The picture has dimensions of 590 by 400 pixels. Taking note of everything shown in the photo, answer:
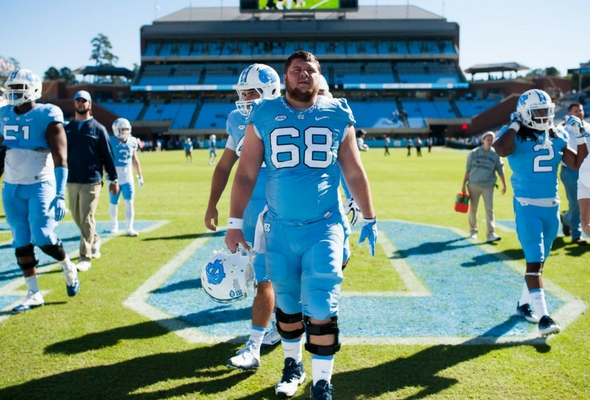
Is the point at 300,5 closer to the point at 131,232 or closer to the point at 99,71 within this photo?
the point at 99,71

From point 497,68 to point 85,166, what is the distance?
68846 millimetres

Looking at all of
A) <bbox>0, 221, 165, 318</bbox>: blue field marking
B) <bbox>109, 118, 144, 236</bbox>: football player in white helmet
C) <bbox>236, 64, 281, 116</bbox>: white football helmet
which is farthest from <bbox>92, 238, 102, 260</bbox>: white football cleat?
<bbox>236, 64, 281, 116</bbox>: white football helmet

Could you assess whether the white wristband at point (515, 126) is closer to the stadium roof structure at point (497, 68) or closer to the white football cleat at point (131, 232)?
the white football cleat at point (131, 232)

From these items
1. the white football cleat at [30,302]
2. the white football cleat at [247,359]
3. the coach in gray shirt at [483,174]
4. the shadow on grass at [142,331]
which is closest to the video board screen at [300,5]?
the coach in gray shirt at [483,174]

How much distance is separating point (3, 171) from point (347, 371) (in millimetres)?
4322

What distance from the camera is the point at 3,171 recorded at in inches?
213

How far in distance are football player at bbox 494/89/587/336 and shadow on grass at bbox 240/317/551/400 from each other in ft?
2.75

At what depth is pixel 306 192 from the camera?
10.4 ft

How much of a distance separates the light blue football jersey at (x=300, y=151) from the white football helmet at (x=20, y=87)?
3033mm

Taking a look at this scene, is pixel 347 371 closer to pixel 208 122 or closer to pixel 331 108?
pixel 331 108

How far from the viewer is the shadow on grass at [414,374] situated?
11.4 ft

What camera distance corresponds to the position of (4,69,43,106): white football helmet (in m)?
4.94

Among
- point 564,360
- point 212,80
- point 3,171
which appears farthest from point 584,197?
point 212,80

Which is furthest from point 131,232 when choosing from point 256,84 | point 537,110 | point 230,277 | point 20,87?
point 537,110
